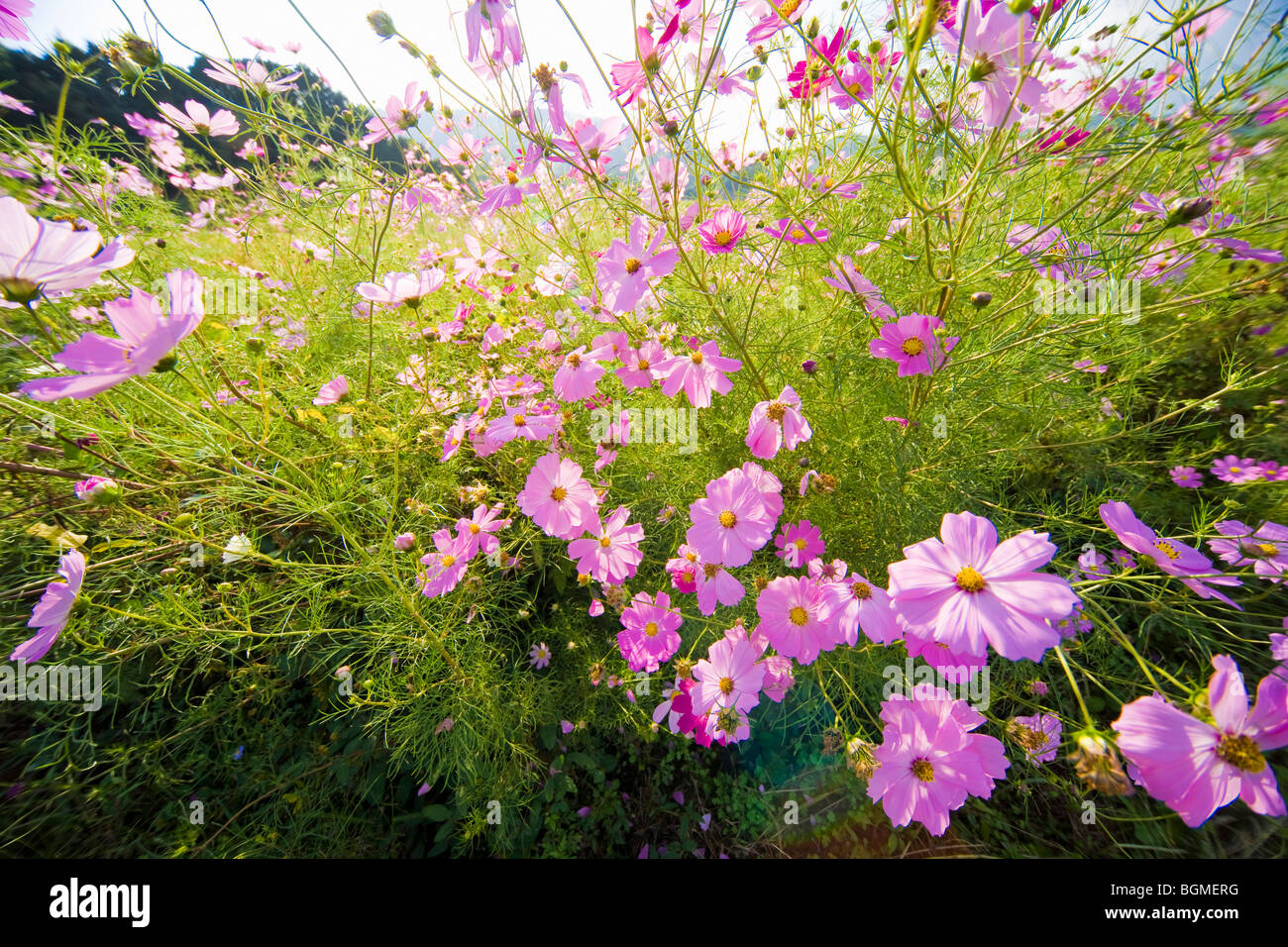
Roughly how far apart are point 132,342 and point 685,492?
85 cm

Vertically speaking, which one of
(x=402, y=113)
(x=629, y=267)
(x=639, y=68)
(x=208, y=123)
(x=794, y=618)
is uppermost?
(x=208, y=123)

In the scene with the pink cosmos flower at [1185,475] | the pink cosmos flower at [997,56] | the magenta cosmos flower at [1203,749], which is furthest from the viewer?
the pink cosmos flower at [1185,475]

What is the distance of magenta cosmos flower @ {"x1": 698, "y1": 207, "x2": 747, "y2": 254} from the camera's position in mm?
704

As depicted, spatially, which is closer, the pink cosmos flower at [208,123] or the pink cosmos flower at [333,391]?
the pink cosmos flower at [333,391]

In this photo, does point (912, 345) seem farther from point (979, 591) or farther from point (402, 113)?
point (402, 113)

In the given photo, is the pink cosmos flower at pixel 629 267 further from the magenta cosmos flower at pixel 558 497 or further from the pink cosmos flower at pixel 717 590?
the pink cosmos flower at pixel 717 590

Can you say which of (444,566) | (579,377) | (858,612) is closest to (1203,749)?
(858,612)

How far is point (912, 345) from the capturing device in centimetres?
67

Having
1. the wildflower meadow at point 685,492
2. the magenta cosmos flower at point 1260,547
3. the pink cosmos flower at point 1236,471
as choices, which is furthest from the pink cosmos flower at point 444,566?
the pink cosmos flower at point 1236,471

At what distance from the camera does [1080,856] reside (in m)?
0.89

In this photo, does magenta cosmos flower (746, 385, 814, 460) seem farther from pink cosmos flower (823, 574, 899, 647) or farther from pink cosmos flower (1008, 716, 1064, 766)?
pink cosmos flower (1008, 716, 1064, 766)

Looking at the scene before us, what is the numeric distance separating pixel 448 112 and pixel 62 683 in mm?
1429

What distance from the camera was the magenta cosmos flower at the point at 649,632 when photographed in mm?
863
